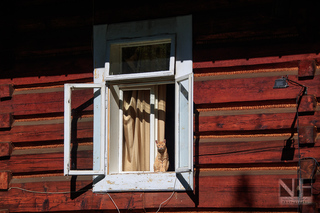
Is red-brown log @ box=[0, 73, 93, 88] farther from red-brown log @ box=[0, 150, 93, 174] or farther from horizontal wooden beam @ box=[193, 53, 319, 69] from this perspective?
horizontal wooden beam @ box=[193, 53, 319, 69]

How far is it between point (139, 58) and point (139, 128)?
792mm

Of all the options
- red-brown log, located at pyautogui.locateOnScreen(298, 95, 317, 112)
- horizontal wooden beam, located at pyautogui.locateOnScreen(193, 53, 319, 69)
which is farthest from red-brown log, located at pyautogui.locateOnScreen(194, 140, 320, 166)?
horizontal wooden beam, located at pyautogui.locateOnScreen(193, 53, 319, 69)

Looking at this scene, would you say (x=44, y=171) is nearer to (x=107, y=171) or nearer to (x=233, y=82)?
(x=107, y=171)

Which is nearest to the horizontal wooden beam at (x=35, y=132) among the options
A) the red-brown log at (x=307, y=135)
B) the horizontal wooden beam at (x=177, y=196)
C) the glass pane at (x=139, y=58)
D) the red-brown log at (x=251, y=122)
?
the horizontal wooden beam at (x=177, y=196)

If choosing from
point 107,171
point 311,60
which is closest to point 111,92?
point 107,171

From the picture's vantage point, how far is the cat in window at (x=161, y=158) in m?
5.70

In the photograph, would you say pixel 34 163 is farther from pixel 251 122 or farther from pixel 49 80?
pixel 251 122

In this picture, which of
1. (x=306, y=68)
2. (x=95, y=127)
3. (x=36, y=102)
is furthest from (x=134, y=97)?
(x=306, y=68)

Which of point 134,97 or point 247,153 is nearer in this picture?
point 247,153

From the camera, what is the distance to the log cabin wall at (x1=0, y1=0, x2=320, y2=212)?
528 centimetres

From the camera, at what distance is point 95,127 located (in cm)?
577

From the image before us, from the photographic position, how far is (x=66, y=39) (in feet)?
20.3

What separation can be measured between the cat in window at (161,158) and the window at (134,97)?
0.15m

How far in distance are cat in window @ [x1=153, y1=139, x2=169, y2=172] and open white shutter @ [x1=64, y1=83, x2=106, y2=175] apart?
59 cm
